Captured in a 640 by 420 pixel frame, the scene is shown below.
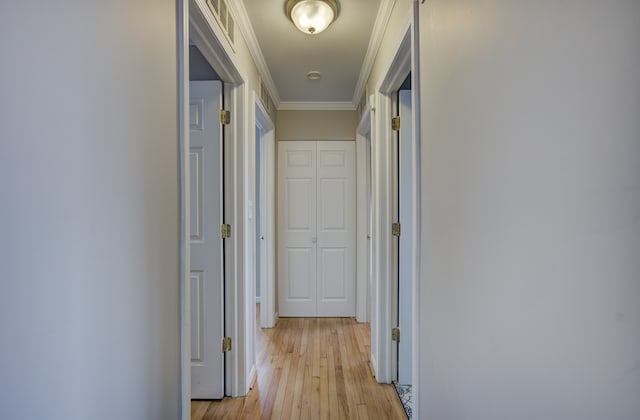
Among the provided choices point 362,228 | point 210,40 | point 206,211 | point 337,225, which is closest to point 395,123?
point 210,40

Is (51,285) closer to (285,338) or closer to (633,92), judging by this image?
(633,92)

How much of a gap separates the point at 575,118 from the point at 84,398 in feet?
3.59

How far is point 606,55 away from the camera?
0.45 meters

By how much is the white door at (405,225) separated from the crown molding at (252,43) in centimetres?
108

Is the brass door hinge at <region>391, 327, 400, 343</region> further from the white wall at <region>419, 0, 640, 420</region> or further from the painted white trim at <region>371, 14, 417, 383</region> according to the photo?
the white wall at <region>419, 0, 640, 420</region>

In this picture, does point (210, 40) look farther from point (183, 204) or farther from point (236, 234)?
point (236, 234)

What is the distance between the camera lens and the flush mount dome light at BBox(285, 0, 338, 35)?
1802 millimetres

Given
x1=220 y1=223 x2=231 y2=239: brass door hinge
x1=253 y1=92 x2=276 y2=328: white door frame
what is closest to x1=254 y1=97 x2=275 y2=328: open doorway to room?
x1=253 y1=92 x2=276 y2=328: white door frame

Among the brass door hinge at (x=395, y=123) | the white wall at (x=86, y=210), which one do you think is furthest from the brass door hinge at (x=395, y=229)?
the white wall at (x=86, y=210)

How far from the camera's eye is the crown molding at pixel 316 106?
3.59m

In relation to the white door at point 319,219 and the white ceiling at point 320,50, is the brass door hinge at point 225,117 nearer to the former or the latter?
the white ceiling at point 320,50

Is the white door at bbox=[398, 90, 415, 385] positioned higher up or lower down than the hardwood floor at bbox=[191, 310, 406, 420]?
higher up

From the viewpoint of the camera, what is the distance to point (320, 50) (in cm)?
243

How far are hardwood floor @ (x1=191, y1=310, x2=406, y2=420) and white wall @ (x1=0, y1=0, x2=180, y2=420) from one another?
111 cm
